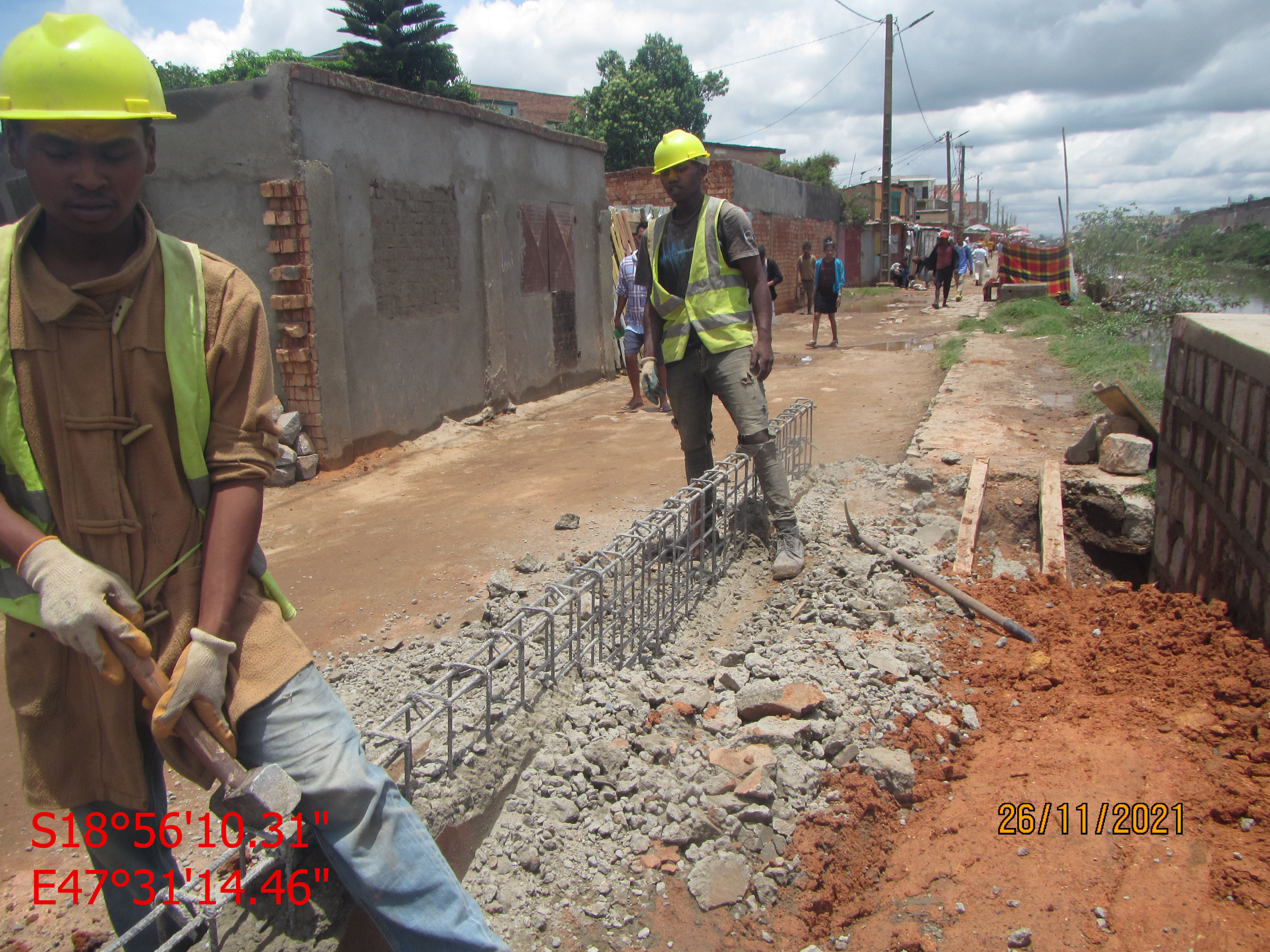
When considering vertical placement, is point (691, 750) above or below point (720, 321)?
below

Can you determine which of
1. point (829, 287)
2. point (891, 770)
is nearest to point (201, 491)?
point (891, 770)

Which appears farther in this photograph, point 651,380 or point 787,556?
point 651,380

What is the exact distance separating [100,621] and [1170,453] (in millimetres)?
4618

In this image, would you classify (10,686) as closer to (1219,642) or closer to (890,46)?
(1219,642)

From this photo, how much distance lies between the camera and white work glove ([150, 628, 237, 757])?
4.50 ft

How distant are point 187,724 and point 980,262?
3099 centimetres

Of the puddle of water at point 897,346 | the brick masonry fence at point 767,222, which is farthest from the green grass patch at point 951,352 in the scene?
the brick masonry fence at point 767,222

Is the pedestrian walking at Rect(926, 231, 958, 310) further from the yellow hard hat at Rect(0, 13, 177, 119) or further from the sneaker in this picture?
the yellow hard hat at Rect(0, 13, 177, 119)

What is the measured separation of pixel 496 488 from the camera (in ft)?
20.3

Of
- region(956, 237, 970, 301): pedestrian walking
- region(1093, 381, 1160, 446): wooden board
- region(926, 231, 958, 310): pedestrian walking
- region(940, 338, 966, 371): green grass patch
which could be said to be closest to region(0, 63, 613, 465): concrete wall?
region(940, 338, 966, 371): green grass patch

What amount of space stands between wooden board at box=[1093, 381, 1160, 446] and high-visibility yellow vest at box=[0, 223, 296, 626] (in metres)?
5.14

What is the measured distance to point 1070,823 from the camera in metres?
2.25

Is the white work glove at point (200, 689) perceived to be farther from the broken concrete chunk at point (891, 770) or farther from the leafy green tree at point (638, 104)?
the leafy green tree at point (638, 104)

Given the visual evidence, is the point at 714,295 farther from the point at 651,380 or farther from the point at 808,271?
the point at 808,271
